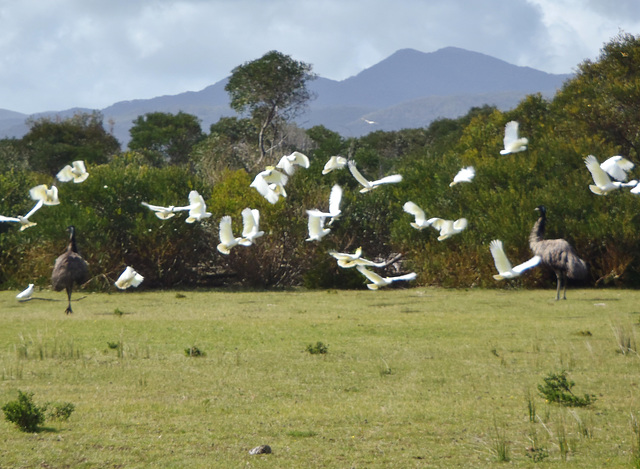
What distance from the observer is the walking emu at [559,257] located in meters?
20.6

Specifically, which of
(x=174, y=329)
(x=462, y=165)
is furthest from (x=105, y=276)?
(x=462, y=165)

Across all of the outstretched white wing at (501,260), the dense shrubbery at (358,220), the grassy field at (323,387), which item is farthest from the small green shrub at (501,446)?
the dense shrubbery at (358,220)

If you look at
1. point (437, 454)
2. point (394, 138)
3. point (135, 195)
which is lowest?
point (437, 454)

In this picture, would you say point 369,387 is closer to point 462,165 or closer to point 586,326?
point 586,326

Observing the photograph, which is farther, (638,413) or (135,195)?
(135,195)

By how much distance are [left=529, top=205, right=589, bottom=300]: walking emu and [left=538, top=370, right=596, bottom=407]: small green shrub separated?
1170cm

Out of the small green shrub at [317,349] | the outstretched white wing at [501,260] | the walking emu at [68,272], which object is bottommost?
the small green shrub at [317,349]

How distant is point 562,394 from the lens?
8438 millimetres

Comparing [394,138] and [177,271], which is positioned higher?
[394,138]

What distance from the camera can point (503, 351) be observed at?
12.1 m

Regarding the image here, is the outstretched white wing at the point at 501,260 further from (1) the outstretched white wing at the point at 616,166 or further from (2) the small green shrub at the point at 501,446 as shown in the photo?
(1) the outstretched white wing at the point at 616,166

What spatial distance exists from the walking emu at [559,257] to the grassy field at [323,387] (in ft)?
9.49

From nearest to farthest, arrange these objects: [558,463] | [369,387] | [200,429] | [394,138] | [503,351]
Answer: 1. [558,463]
2. [200,429]
3. [369,387]
4. [503,351]
5. [394,138]

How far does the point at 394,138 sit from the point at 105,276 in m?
57.2
